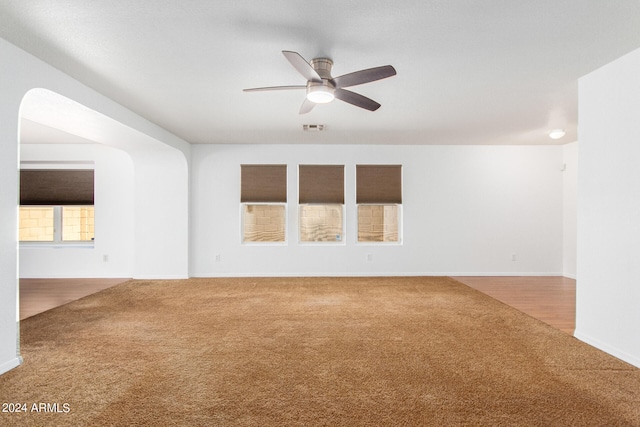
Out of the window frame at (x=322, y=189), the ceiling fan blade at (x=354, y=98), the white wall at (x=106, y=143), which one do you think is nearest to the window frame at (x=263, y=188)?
the window frame at (x=322, y=189)

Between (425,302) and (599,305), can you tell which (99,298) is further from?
(599,305)

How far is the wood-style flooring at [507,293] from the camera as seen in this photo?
3988 mm

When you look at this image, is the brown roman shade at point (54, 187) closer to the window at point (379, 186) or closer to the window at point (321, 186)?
the window at point (321, 186)

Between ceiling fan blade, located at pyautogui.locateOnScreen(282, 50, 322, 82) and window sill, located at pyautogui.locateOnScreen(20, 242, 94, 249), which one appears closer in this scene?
ceiling fan blade, located at pyautogui.locateOnScreen(282, 50, 322, 82)

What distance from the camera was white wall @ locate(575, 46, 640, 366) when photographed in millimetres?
2656

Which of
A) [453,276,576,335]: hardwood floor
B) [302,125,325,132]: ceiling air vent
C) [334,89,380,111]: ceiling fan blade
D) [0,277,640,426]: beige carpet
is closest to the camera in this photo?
[0,277,640,426]: beige carpet

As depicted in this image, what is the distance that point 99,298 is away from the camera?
4660 mm

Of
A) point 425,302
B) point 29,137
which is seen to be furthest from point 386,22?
point 29,137

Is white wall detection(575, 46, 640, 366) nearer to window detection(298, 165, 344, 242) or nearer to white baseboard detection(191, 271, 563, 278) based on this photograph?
white baseboard detection(191, 271, 563, 278)

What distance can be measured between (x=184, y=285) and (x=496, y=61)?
529 cm

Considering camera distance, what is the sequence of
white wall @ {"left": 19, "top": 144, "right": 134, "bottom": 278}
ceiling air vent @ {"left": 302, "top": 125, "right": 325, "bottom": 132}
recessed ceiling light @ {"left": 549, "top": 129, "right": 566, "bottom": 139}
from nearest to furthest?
ceiling air vent @ {"left": 302, "top": 125, "right": 325, "bottom": 132}
recessed ceiling light @ {"left": 549, "top": 129, "right": 566, "bottom": 139}
white wall @ {"left": 19, "top": 144, "right": 134, "bottom": 278}

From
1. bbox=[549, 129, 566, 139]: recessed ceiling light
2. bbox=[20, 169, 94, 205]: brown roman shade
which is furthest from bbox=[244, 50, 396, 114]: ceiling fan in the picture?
bbox=[20, 169, 94, 205]: brown roman shade

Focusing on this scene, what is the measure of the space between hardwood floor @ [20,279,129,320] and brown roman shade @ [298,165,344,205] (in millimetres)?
3696

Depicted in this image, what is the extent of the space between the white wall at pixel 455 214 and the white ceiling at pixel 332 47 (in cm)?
205
